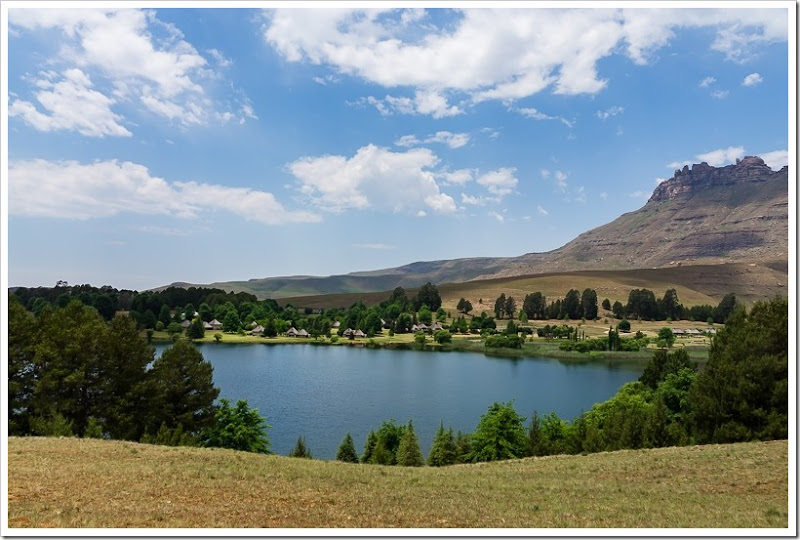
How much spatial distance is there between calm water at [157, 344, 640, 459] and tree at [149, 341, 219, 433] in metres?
9.20

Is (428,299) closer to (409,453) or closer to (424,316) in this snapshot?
(424,316)

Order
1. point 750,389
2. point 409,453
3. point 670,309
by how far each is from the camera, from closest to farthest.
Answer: point 750,389 < point 409,453 < point 670,309

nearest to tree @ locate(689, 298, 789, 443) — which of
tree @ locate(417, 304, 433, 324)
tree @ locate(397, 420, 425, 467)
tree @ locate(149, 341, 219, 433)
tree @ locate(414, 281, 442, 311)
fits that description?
tree @ locate(397, 420, 425, 467)

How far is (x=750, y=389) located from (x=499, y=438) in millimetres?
16558

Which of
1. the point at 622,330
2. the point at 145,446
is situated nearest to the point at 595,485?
the point at 145,446

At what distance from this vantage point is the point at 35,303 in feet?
333

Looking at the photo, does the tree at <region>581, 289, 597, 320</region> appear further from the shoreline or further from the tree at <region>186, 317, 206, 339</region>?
the tree at <region>186, 317, 206, 339</region>

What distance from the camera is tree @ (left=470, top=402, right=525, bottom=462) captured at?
37375 mm

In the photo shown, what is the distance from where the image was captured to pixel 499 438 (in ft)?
124

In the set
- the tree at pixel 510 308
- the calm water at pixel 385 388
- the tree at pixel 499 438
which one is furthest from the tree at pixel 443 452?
the tree at pixel 510 308

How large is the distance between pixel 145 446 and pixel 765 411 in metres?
32.1

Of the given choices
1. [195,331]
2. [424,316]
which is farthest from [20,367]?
[424,316]

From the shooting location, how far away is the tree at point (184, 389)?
110 feet

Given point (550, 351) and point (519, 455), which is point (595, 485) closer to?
point (519, 455)
